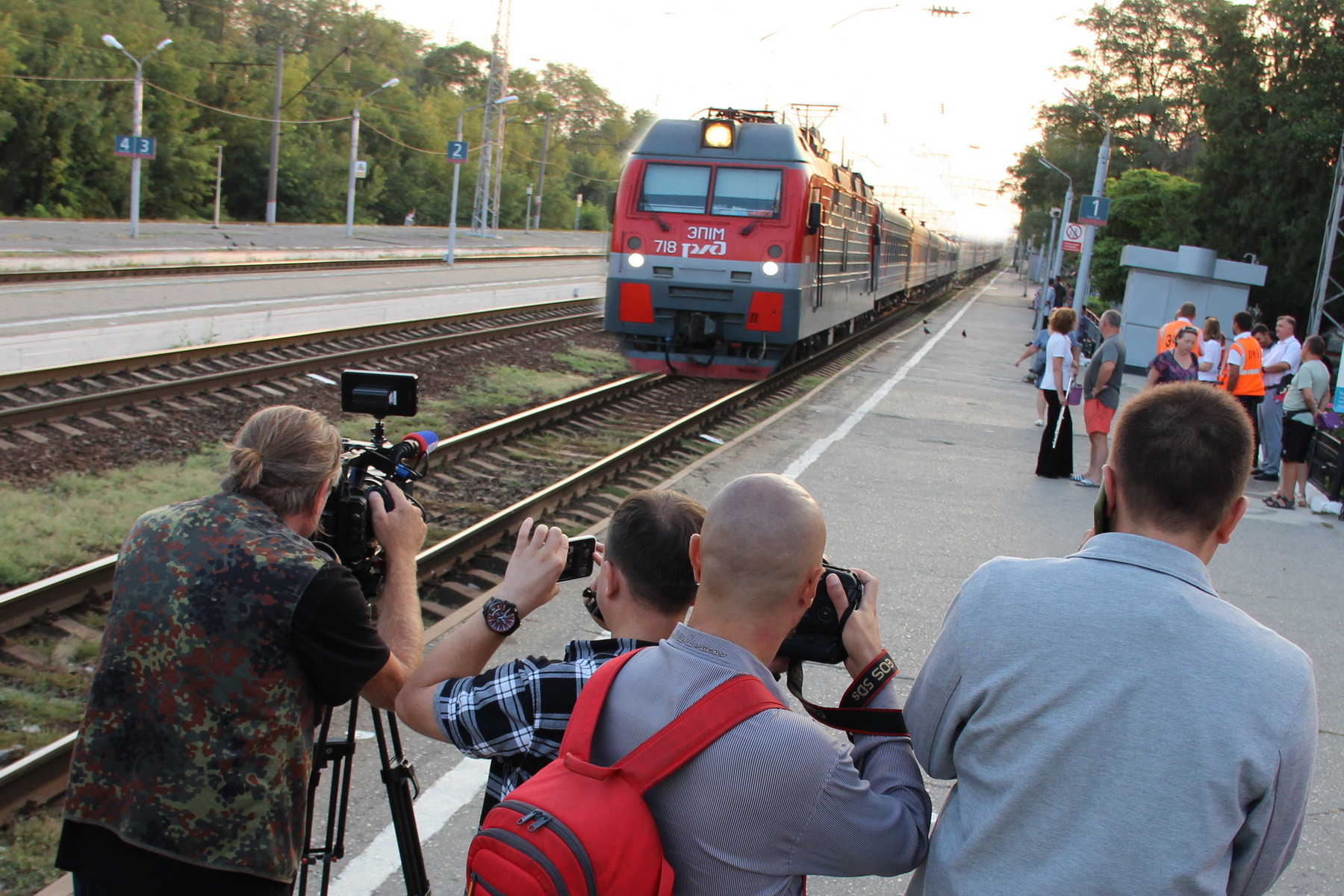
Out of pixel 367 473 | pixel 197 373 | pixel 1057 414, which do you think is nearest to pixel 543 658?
pixel 367 473

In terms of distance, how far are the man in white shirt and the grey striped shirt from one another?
11.4 metres

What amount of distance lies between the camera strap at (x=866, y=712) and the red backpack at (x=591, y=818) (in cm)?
32

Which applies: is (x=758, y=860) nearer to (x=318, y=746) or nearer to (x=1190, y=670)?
(x=1190, y=670)

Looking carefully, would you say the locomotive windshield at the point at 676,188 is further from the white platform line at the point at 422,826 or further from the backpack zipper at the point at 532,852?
the backpack zipper at the point at 532,852

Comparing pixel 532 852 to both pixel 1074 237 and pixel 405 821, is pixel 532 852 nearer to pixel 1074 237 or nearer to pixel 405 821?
pixel 405 821

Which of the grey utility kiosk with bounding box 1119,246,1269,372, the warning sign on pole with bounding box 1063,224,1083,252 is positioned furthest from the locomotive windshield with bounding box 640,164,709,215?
the grey utility kiosk with bounding box 1119,246,1269,372

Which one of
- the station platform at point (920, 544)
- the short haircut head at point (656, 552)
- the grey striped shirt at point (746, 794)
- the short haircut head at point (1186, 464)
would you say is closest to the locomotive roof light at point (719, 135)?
the station platform at point (920, 544)

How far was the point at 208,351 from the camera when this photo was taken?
39.9 feet

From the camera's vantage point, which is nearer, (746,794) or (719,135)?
(746,794)

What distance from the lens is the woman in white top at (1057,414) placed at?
32.9 ft

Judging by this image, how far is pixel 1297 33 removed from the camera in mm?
26625

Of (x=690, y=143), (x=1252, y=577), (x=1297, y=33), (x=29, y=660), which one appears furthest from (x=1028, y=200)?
(x=29, y=660)

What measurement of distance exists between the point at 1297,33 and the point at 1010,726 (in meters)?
30.7

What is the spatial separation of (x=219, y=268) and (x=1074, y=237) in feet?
58.0
